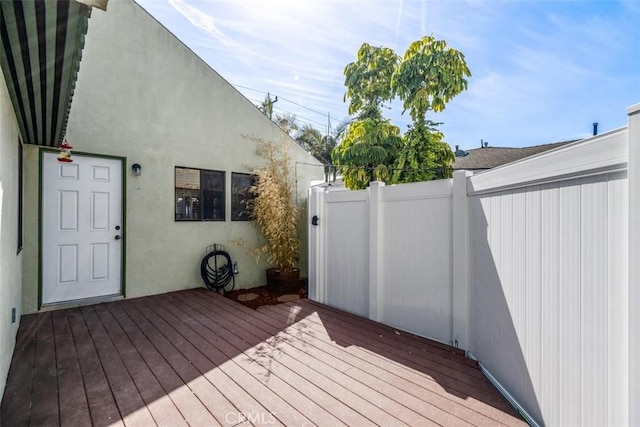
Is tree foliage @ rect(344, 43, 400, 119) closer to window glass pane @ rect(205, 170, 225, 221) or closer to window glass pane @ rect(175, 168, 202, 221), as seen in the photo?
window glass pane @ rect(205, 170, 225, 221)

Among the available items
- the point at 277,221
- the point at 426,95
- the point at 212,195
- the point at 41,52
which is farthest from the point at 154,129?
the point at 426,95

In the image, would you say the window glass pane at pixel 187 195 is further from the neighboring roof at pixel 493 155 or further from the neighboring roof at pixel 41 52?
the neighboring roof at pixel 493 155

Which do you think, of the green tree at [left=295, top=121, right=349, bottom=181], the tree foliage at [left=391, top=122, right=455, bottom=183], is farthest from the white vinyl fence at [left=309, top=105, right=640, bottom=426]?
the green tree at [left=295, top=121, right=349, bottom=181]

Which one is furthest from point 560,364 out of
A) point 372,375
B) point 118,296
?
point 118,296

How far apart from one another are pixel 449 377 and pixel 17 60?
160 inches

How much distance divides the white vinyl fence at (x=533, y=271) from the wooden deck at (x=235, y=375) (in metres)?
0.35

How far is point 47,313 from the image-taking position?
156 inches

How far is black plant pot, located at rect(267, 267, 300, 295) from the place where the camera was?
557cm

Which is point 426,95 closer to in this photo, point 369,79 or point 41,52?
point 369,79

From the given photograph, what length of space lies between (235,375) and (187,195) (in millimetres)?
3661

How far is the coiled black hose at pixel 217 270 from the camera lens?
17.5 ft

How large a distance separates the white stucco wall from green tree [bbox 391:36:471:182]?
3.20 metres

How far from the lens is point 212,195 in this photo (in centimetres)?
556

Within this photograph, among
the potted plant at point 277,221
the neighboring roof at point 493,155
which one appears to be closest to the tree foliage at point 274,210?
the potted plant at point 277,221
